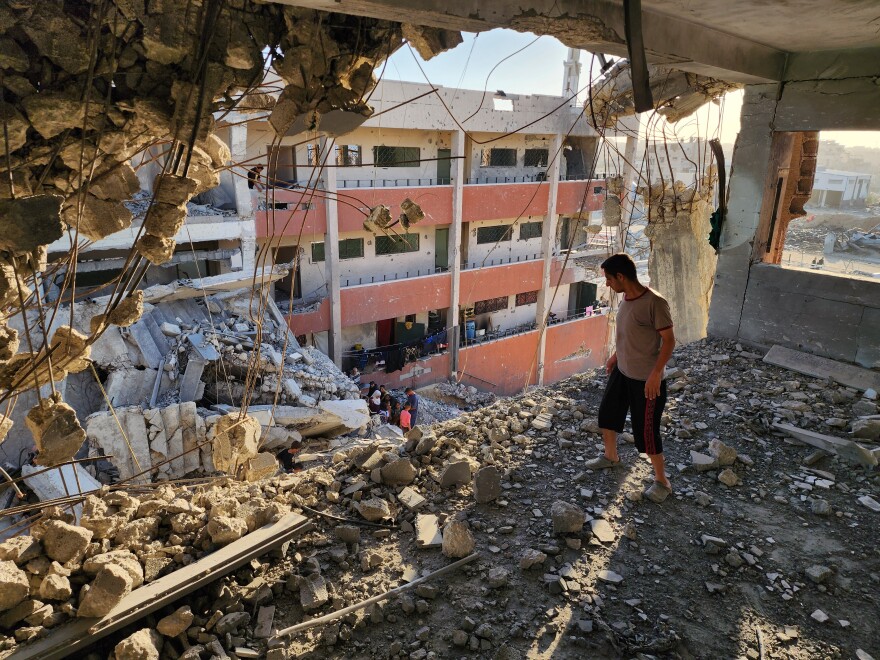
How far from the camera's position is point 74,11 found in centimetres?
258

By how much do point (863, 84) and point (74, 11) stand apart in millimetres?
5839

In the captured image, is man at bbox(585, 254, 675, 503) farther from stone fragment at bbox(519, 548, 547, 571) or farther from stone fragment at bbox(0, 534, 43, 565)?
stone fragment at bbox(0, 534, 43, 565)

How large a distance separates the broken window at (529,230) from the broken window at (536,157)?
7.70ft

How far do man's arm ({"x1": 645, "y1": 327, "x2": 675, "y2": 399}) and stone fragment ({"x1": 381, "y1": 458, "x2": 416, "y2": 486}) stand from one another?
1634mm

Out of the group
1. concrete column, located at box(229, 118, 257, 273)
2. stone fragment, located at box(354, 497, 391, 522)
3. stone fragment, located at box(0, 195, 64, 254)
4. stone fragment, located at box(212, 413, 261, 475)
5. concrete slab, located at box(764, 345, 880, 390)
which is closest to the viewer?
stone fragment, located at box(0, 195, 64, 254)

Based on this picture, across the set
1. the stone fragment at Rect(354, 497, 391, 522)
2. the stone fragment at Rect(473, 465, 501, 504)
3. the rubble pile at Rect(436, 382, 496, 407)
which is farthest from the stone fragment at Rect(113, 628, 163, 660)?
the rubble pile at Rect(436, 382, 496, 407)

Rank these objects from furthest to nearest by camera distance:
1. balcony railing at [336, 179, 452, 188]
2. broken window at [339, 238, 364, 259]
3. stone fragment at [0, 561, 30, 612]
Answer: broken window at [339, 238, 364, 259], balcony railing at [336, 179, 452, 188], stone fragment at [0, 561, 30, 612]

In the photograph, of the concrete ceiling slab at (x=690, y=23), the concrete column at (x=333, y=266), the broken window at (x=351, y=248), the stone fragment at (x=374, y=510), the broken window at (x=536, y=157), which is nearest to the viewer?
the concrete ceiling slab at (x=690, y=23)

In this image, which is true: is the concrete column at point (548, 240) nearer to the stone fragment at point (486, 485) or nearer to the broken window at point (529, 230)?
the broken window at point (529, 230)

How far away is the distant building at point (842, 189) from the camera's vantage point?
98.9 ft

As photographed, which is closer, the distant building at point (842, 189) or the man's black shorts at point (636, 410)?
the man's black shorts at point (636, 410)

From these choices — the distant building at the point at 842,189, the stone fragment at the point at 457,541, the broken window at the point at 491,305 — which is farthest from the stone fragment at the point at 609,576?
the distant building at the point at 842,189

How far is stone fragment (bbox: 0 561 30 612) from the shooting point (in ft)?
7.68

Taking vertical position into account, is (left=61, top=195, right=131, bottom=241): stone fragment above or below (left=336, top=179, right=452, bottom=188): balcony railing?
above
